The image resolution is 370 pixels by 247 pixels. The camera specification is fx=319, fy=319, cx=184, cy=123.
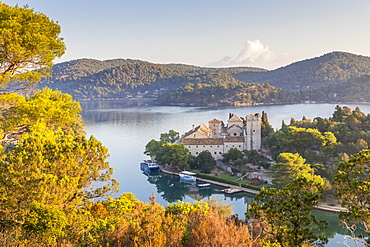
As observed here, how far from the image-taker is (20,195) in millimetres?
7871

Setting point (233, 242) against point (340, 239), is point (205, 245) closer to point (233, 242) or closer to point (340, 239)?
point (233, 242)

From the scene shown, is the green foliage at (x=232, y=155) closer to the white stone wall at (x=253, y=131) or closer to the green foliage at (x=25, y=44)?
the white stone wall at (x=253, y=131)

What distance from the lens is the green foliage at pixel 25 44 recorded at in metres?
9.40

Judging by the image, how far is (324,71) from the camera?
167 m

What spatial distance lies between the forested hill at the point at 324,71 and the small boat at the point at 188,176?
14395 cm

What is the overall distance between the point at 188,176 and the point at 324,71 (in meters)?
156

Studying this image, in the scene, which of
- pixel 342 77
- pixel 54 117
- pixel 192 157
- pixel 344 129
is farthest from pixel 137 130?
pixel 342 77

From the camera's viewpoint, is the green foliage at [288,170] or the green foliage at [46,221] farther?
the green foliage at [288,170]

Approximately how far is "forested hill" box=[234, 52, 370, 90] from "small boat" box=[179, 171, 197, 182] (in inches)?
5667

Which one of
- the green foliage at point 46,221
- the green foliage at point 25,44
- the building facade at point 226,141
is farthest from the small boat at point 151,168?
the green foliage at point 46,221

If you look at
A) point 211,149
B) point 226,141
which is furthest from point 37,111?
point 226,141

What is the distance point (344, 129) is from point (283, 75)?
164 m

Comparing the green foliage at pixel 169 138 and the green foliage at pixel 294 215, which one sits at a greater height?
the green foliage at pixel 294 215

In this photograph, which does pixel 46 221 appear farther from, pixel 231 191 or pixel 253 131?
pixel 253 131
